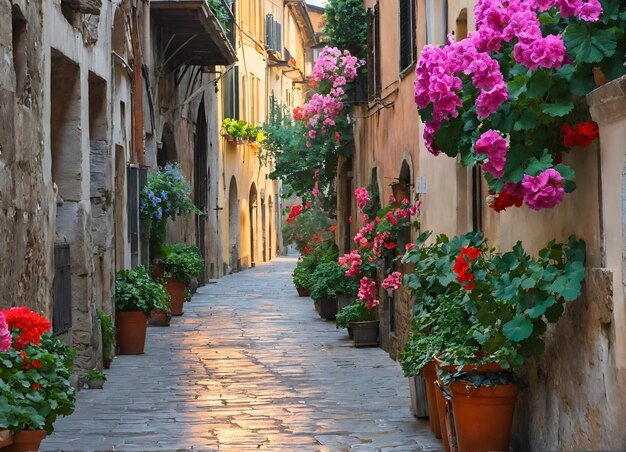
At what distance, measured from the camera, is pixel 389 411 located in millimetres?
10312

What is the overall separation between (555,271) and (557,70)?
3.47 ft

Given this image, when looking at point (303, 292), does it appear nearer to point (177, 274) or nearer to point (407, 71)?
point (177, 274)

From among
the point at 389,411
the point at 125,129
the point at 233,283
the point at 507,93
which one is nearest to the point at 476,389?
the point at 507,93

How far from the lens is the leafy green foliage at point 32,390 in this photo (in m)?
6.12

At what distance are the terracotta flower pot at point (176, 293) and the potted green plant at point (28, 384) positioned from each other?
12859 millimetres

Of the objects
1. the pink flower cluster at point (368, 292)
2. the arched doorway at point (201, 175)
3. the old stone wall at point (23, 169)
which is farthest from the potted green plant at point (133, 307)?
the arched doorway at point (201, 175)

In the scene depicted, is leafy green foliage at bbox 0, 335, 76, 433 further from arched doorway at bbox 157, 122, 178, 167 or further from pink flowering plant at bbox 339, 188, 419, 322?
arched doorway at bbox 157, 122, 178, 167

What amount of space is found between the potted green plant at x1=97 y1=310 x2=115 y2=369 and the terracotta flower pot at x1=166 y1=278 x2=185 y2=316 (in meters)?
6.23

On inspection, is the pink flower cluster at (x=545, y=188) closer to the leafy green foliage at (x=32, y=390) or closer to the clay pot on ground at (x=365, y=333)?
the leafy green foliage at (x=32, y=390)

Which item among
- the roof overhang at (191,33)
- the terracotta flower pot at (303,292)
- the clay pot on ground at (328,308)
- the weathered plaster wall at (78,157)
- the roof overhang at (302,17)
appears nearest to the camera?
the weathered plaster wall at (78,157)

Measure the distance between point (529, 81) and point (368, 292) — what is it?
9.11 meters

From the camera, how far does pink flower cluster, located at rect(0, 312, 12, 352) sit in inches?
246

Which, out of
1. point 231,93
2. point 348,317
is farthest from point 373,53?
point 231,93

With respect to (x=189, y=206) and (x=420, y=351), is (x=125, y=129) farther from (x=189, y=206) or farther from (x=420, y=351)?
(x=420, y=351)
